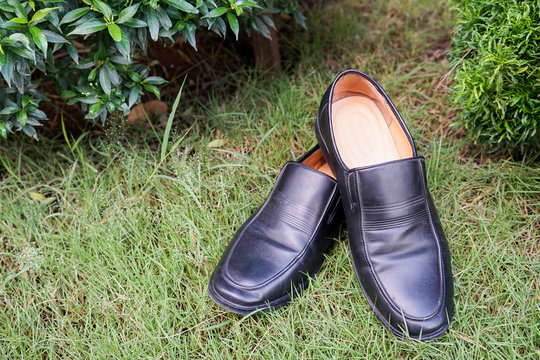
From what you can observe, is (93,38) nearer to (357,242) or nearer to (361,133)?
(361,133)

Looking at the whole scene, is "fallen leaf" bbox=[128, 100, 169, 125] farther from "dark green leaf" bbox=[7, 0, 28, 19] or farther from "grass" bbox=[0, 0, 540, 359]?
"dark green leaf" bbox=[7, 0, 28, 19]

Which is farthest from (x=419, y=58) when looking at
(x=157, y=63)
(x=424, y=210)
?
(x=157, y=63)

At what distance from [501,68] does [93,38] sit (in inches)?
61.5

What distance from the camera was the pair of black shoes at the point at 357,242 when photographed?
1.50 metres

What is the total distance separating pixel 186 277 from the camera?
1747 mm

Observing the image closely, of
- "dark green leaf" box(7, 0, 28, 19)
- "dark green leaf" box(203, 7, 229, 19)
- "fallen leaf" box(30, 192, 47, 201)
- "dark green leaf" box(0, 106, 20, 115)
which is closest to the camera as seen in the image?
"dark green leaf" box(7, 0, 28, 19)

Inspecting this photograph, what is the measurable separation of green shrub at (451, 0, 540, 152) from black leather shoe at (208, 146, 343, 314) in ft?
2.22

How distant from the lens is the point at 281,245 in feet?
5.46

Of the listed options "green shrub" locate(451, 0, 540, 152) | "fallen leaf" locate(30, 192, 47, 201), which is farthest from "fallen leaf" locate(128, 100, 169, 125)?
"green shrub" locate(451, 0, 540, 152)

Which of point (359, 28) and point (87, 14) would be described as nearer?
point (87, 14)

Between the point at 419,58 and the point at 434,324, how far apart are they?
5.41 feet

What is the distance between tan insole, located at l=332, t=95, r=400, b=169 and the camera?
1.92m

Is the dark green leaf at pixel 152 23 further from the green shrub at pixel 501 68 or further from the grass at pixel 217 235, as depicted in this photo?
the green shrub at pixel 501 68

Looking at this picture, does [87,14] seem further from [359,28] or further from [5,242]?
[359,28]
